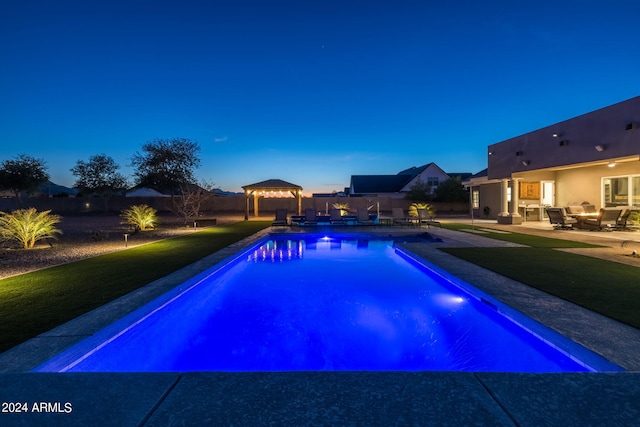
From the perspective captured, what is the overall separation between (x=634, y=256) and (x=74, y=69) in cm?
2575

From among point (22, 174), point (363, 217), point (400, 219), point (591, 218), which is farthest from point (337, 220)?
point (22, 174)

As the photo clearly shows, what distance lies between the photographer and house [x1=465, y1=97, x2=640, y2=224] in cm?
1095

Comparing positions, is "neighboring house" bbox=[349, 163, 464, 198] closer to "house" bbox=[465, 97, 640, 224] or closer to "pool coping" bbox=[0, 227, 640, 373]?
"house" bbox=[465, 97, 640, 224]

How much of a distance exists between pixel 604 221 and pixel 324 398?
15.9 meters

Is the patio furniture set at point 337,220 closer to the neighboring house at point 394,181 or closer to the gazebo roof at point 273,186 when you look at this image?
the gazebo roof at point 273,186

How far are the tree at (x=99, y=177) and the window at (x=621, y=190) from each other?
37380mm

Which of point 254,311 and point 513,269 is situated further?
point 513,269

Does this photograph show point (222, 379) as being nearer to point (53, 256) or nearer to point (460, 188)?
point (53, 256)

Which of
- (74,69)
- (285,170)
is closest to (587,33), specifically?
(74,69)

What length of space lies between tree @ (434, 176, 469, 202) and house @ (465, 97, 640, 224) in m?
8.50

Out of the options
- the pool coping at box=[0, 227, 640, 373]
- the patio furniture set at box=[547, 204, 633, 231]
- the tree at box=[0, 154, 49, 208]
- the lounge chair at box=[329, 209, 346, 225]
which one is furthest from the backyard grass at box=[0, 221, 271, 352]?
the tree at box=[0, 154, 49, 208]

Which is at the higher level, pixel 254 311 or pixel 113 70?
pixel 113 70

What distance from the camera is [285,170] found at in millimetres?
46219

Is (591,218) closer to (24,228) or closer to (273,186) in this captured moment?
(273,186)
